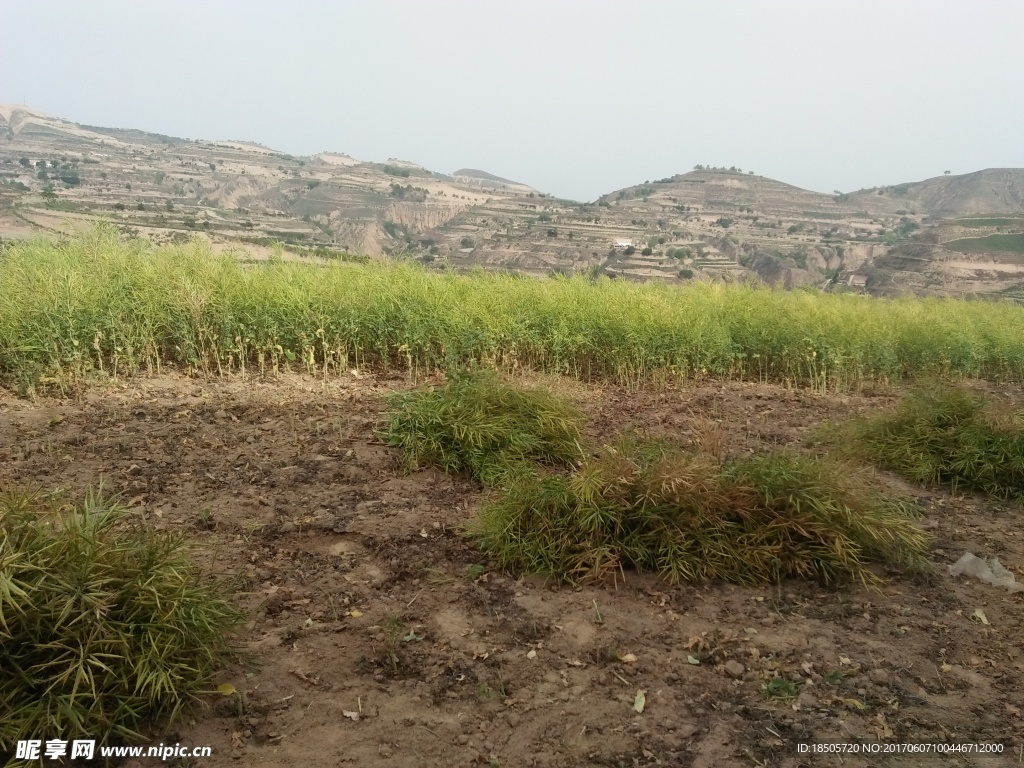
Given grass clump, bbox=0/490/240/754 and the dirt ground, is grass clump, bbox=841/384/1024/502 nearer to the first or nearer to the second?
the dirt ground

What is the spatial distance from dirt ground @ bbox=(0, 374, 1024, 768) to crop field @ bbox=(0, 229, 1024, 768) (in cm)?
1

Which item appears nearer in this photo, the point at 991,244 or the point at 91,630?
the point at 91,630

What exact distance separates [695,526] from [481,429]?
1.56m

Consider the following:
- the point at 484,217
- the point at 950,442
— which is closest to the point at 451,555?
the point at 950,442

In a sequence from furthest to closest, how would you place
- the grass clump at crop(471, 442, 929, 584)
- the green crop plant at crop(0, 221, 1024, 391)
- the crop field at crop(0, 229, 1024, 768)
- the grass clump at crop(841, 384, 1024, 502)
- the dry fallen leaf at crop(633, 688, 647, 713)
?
the green crop plant at crop(0, 221, 1024, 391)
the grass clump at crop(841, 384, 1024, 502)
the grass clump at crop(471, 442, 929, 584)
the dry fallen leaf at crop(633, 688, 647, 713)
the crop field at crop(0, 229, 1024, 768)

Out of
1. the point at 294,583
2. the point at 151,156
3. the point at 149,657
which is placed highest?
the point at 151,156

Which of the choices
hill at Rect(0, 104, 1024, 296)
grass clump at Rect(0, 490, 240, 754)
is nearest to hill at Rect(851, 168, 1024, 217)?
hill at Rect(0, 104, 1024, 296)

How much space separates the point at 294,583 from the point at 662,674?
1.57 m

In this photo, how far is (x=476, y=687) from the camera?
2.31 meters

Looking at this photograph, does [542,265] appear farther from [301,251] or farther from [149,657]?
[149,657]

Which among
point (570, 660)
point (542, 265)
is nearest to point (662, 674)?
point (570, 660)

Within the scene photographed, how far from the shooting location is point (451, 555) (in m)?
3.21

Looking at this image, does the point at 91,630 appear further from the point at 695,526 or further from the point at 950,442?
the point at 950,442

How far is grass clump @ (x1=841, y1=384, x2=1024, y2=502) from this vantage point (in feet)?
14.2
